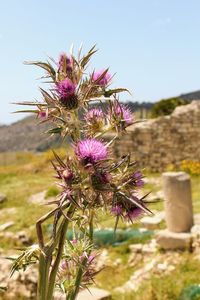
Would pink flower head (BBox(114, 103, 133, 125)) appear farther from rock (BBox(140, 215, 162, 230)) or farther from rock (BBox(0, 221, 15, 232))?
rock (BBox(0, 221, 15, 232))

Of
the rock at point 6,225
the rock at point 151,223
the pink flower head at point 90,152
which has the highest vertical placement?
the pink flower head at point 90,152

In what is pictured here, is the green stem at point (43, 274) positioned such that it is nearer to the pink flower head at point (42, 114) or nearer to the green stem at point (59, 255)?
the green stem at point (59, 255)

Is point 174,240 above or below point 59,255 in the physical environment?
below

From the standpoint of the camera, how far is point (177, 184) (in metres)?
9.01

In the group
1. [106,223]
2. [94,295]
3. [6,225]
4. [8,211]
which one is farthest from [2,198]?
[94,295]

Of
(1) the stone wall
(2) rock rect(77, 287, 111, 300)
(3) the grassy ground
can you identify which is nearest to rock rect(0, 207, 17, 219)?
(3) the grassy ground

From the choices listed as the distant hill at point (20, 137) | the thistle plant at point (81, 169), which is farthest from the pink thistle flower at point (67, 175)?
the distant hill at point (20, 137)

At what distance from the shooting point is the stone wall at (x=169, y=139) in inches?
732

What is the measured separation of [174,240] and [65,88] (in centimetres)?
692

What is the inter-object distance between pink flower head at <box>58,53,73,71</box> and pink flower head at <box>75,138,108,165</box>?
0.30 metres

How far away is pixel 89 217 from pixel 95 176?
269mm

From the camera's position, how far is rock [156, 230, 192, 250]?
8.19 m

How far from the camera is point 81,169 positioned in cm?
163

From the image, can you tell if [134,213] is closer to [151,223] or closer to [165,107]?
[151,223]
